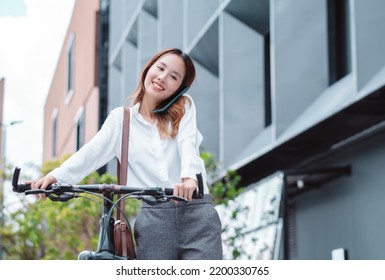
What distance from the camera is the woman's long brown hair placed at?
3689mm

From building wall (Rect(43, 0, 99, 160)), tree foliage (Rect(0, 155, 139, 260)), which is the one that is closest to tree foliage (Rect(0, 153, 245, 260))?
tree foliage (Rect(0, 155, 139, 260))

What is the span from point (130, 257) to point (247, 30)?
1437 centimetres

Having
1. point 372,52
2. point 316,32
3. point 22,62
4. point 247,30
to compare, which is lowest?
point 372,52

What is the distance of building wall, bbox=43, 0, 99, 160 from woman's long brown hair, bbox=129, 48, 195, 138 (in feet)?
65.1

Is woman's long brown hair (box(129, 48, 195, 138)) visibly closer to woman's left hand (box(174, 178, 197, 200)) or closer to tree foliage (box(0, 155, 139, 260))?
woman's left hand (box(174, 178, 197, 200))

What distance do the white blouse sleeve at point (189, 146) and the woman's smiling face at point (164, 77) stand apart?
121 millimetres

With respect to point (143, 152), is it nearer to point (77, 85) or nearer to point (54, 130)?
point (77, 85)

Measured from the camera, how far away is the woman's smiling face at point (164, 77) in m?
3.71

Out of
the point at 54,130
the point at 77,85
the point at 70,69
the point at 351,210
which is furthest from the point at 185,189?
the point at 54,130

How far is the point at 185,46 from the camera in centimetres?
1925

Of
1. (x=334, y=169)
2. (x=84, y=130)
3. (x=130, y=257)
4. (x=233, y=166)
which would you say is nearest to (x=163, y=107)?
(x=130, y=257)

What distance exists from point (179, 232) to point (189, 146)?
34 cm

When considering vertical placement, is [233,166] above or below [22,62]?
below

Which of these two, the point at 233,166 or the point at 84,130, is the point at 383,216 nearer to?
the point at 233,166
